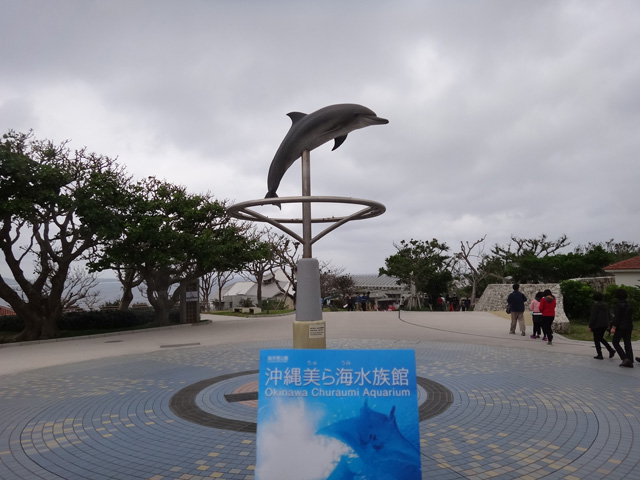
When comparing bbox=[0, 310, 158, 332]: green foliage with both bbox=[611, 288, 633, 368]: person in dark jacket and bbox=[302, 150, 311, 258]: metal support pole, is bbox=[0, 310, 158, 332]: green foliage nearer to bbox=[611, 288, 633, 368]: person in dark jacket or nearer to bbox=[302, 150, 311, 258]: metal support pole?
bbox=[302, 150, 311, 258]: metal support pole

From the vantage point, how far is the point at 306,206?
635cm

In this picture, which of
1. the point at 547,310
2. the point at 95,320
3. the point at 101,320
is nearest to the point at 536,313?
the point at 547,310

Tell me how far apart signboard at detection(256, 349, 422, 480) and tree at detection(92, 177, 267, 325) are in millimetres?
14328

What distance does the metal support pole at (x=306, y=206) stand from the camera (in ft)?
20.9

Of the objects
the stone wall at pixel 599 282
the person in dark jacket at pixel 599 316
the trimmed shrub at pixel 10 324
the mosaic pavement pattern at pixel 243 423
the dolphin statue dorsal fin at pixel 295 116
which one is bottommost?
the mosaic pavement pattern at pixel 243 423

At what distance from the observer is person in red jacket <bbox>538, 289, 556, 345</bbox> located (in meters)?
11.6

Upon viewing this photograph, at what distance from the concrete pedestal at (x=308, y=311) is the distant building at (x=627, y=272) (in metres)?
25.2

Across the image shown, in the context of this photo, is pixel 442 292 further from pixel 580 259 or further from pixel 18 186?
pixel 18 186

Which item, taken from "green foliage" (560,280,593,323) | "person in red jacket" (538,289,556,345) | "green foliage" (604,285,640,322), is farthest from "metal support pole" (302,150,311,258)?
"green foliage" (560,280,593,323)

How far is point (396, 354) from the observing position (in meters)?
3.26

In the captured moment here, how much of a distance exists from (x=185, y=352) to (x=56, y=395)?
4.76 m

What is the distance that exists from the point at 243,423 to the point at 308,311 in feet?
5.55

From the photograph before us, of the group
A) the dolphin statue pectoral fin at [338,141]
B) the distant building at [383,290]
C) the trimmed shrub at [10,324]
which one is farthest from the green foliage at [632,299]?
the distant building at [383,290]

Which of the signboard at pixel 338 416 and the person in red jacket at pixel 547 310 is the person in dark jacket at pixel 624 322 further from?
the signboard at pixel 338 416
